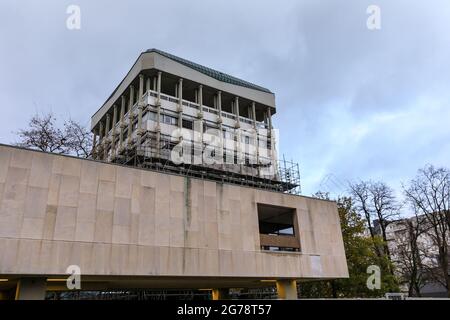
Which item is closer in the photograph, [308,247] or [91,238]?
[91,238]

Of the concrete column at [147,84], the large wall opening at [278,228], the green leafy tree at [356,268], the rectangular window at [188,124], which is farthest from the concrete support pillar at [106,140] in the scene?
the green leafy tree at [356,268]

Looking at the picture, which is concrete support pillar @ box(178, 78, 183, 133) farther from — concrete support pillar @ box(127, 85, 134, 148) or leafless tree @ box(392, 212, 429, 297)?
leafless tree @ box(392, 212, 429, 297)

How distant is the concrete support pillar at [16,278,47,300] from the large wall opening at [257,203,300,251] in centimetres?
1158

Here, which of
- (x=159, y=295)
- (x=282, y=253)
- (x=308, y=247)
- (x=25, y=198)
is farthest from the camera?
(x=159, y=295)

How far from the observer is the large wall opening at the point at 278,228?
2100 centimetres

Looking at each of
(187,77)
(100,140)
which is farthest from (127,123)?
(187,77)

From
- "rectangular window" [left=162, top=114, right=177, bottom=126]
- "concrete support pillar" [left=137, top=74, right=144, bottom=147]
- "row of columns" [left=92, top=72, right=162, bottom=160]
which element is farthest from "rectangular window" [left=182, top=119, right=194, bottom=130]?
"concrete support pillar" [left=137, top=74, right=144, bottom=147]

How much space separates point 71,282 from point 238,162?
24.1 m

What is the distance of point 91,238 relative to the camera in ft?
51.1

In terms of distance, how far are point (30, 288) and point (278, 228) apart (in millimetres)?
16319

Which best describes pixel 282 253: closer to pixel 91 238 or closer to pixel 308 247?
pixel 308 247

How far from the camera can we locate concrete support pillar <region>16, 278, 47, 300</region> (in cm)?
1479

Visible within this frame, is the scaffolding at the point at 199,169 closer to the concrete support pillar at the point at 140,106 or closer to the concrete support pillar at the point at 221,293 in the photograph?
the concrete support pillar at the point at 140,106
